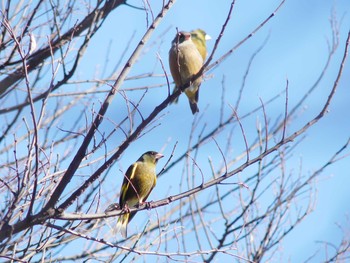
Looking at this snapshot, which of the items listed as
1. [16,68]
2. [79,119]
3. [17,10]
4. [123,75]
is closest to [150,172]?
[79,119]

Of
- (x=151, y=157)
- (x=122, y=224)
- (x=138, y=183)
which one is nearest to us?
(x=122, y=224)

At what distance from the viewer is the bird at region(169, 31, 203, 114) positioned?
5094mm

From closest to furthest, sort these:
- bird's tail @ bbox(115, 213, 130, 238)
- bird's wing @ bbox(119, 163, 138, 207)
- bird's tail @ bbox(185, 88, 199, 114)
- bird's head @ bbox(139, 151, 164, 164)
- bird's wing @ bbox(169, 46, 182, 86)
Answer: bird's tail @ bbox(115, 213, 130, 238), bird's wing @ bbox(119, 163, 138, 207), bird's wing @ bbox(169, 46, 182, 86), bird's tail @ bbox(185, 88, 199, 114), bird's head @ bbox(139, 151, 164, 164)

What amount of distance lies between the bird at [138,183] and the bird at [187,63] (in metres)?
0.59

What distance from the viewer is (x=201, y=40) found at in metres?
5.99

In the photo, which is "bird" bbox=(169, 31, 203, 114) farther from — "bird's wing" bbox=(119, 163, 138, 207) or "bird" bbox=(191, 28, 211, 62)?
"bird's wing" bbox=(119, 163, 138, 207)

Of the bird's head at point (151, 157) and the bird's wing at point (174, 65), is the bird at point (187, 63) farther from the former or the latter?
the bird's head at point (151, 157)

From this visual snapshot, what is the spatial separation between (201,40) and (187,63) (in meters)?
0.91

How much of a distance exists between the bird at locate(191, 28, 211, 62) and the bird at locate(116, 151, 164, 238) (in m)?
1.01

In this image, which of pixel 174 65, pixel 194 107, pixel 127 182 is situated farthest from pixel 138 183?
pixel 174 65

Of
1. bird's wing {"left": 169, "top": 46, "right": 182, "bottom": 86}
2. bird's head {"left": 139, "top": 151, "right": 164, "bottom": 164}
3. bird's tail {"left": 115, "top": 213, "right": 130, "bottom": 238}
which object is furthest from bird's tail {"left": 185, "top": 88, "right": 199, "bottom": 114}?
bird's tail {"left": 115, "top": 213, "right": 130, "bottom": 238}

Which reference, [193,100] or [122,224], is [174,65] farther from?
[122,224]

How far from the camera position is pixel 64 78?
4770 millimetres

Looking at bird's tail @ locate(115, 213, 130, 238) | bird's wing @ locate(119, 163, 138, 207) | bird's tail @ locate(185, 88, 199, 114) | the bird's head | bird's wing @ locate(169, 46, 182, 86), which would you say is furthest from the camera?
the bird's head
